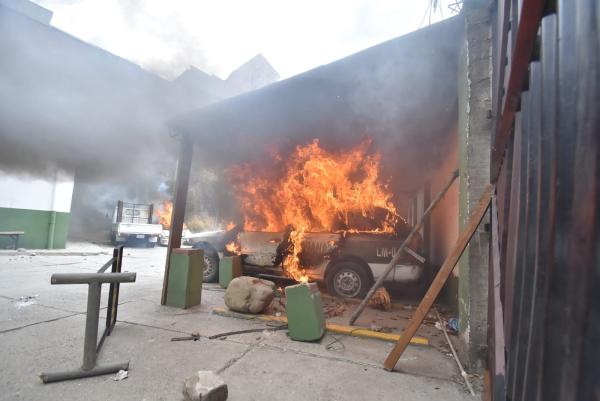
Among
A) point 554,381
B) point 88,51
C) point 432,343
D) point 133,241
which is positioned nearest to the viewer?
point 554,381

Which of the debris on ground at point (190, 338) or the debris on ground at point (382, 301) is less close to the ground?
the debris on ground at point (382, 301)

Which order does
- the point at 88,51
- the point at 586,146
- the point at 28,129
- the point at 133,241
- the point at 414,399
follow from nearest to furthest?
the point at 586,146, the point at 414,399, the point at 28,129, the point at 88,51, the point at 133,241

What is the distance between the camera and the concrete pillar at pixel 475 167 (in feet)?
10.2

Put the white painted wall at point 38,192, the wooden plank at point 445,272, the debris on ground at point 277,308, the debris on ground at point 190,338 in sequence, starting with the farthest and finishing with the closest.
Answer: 1. the white painted wall at point 38,192
2. the debris on ground at point 277,308
3. the debris on ground at point 190,338
4. the wooden plank at point 445,272

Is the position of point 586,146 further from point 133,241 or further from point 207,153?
point 133,241

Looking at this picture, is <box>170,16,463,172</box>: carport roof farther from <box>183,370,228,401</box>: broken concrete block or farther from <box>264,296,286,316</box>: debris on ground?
<box>183,370,228,401</box>: broken concrete block

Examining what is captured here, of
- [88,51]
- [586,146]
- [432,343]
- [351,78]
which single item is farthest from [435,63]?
[88,51]

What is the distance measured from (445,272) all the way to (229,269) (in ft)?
17.0

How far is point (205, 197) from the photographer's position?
11789 mm

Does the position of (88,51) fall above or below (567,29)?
above

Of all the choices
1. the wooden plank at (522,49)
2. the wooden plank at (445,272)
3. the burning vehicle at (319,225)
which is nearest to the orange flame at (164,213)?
the burning vehicle at (319,225)

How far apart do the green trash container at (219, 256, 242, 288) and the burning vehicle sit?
29 centimetres

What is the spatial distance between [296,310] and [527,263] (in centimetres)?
337

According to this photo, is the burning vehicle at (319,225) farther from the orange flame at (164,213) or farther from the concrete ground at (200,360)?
the orange flame at (164,213)
